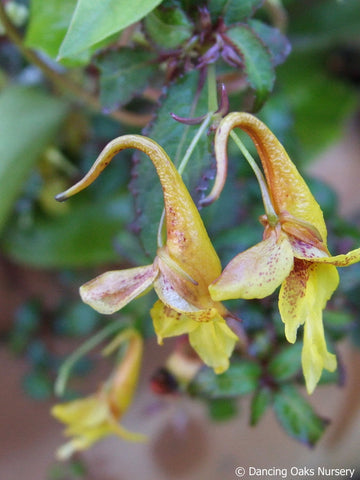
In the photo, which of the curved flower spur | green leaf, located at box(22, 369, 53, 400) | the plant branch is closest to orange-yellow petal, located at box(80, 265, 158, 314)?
the curved flower spur

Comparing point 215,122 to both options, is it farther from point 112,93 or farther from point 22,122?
point 22,122

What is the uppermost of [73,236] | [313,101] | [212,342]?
[212,342]

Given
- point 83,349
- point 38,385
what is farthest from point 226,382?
point 38,385

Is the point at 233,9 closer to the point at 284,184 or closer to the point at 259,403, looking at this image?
the point at 284,184

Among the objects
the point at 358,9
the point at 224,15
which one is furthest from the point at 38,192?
the point at 358,9

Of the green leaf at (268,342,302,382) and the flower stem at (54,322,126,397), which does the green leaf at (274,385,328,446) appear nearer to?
the green leaf at (268,342,302,382)

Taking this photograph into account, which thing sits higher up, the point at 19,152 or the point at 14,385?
the point at 19,152
